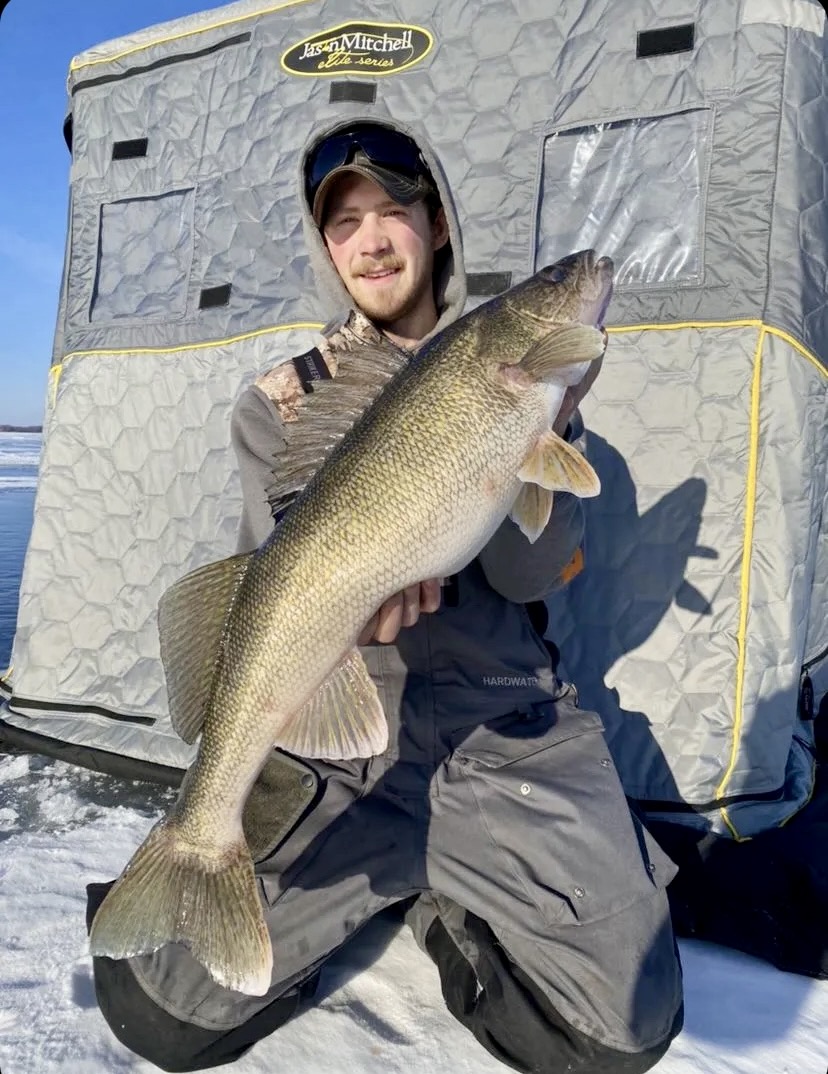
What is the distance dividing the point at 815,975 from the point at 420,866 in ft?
3.57

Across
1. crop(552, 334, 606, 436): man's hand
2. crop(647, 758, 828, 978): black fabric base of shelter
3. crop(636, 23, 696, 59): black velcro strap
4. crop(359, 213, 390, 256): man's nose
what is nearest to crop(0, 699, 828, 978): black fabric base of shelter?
crop(647, 758, 828, 978): black fabric base of shelter

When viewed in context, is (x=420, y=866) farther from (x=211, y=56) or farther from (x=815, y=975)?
(x=211, y=56)

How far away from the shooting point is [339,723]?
5.39 feet

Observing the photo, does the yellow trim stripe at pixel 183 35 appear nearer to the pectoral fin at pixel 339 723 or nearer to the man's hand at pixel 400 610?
the man's hand at pixel 400 610

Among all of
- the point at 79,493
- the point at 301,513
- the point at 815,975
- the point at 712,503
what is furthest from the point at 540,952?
the point at 79,493

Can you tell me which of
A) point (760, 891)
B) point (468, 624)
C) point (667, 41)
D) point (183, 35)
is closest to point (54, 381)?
point (183, 35)

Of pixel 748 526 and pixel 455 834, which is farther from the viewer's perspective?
pixel 748 526

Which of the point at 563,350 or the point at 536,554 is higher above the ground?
the point at 563,350

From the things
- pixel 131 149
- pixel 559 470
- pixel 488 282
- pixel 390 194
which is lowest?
pixel 559 470

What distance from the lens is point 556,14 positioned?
301 centimetres

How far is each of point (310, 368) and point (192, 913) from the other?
1437 millimetres

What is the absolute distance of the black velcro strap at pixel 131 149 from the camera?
3.67 meters

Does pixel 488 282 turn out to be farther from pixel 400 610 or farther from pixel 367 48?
pixel 400 610

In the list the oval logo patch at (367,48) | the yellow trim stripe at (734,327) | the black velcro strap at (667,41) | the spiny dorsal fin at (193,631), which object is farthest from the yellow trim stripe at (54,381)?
the black velcro strap at (667,41)
